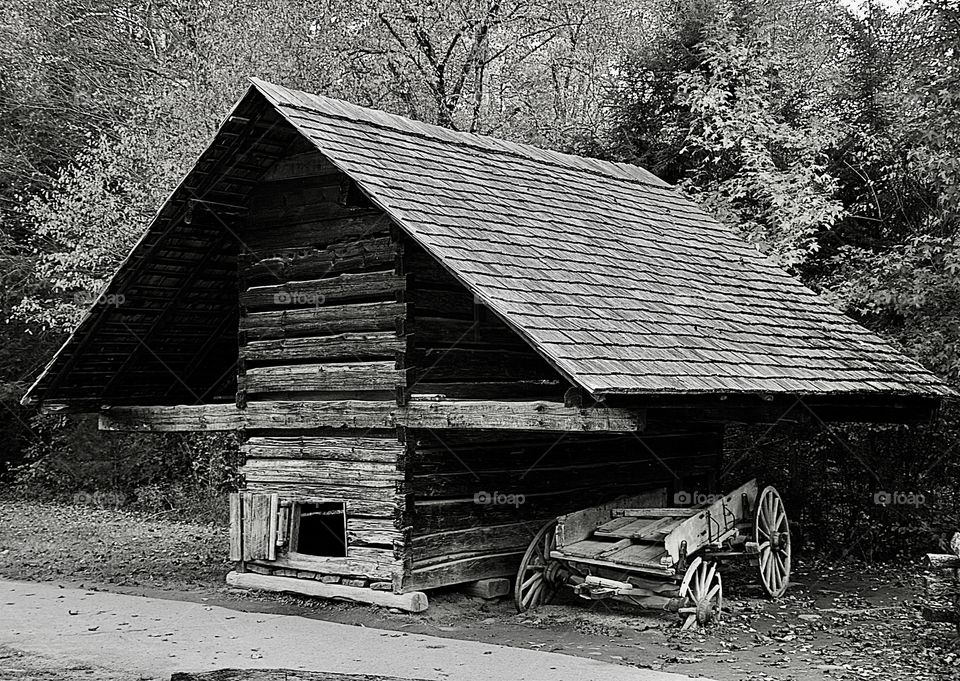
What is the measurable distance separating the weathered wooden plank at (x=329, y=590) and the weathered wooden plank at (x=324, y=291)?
2.92 metres

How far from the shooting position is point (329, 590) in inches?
448

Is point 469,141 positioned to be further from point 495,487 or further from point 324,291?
point 495,487

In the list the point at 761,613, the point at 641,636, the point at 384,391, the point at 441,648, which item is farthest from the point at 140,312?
the point at 761,613

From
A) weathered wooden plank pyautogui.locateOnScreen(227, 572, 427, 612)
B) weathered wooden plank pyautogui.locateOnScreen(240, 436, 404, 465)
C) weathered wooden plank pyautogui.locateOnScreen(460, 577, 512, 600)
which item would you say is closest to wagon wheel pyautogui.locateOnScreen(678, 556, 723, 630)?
weathered wooden plank pyautogui.locateOnScreen(460, 577, 512, 600)

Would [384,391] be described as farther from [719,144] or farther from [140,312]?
[719,144]

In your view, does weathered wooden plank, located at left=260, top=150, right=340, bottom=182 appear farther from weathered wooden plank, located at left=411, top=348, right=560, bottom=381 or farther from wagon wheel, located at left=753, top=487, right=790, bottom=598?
wagon wheel, located at left=753, top=487, right=790, bottom=598

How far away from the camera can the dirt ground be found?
29.8ft

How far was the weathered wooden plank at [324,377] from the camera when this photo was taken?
36.7 ft

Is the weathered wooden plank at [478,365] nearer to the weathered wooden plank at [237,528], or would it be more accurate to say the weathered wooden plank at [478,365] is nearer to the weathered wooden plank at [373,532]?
the weathered wooden plank at [373,532]

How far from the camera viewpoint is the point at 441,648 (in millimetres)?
9281

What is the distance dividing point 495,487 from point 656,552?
1933mm

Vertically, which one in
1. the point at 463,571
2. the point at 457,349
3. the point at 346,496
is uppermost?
the point at 457,349

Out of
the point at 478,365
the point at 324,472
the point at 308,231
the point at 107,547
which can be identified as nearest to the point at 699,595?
the point at 478,365

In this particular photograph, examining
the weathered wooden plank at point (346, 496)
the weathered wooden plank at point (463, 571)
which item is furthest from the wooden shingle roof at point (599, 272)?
the weathered wooden plank at point (463, 571)
